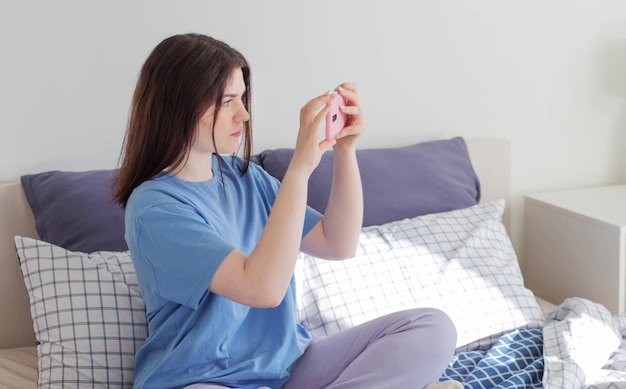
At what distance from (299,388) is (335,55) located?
0.97 metres

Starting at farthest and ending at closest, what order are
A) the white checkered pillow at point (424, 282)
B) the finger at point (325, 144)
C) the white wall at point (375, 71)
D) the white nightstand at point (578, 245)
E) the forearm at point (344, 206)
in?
the white nightstand at point (578, 245), the white wall at point (375, 71), the white checkered pillow at point (424, 282), the forearm at point (344, 206), the finger at point (325, 144)

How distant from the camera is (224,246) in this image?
1.16 metres

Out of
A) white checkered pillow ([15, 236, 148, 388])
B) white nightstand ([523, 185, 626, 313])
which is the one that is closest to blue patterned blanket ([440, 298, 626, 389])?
white nightstand ([523, 185, 626, 313])

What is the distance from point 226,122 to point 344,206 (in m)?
0.28

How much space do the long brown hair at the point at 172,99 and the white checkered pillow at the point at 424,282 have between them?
1.65 ft

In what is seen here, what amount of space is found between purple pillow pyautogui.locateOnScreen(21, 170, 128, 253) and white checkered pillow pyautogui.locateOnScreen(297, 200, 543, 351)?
0.41 m

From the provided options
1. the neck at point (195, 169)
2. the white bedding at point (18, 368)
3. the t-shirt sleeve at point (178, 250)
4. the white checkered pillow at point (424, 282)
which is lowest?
the white bedding at point (18, 368)

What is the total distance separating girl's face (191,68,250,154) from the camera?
1272 mm

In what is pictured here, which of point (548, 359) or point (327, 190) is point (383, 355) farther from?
point (327, 190)

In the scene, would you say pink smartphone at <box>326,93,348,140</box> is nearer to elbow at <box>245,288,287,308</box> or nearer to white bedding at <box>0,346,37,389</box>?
elbow at <box>245,288,287,308</box>

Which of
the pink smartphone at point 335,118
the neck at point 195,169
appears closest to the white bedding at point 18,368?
the neck at point 195,169

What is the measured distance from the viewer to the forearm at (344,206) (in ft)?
4.68

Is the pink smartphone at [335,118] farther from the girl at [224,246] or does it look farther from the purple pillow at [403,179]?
the purple pillow at [403,179]

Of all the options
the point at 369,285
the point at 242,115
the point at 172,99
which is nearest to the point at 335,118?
the point at 242,115
